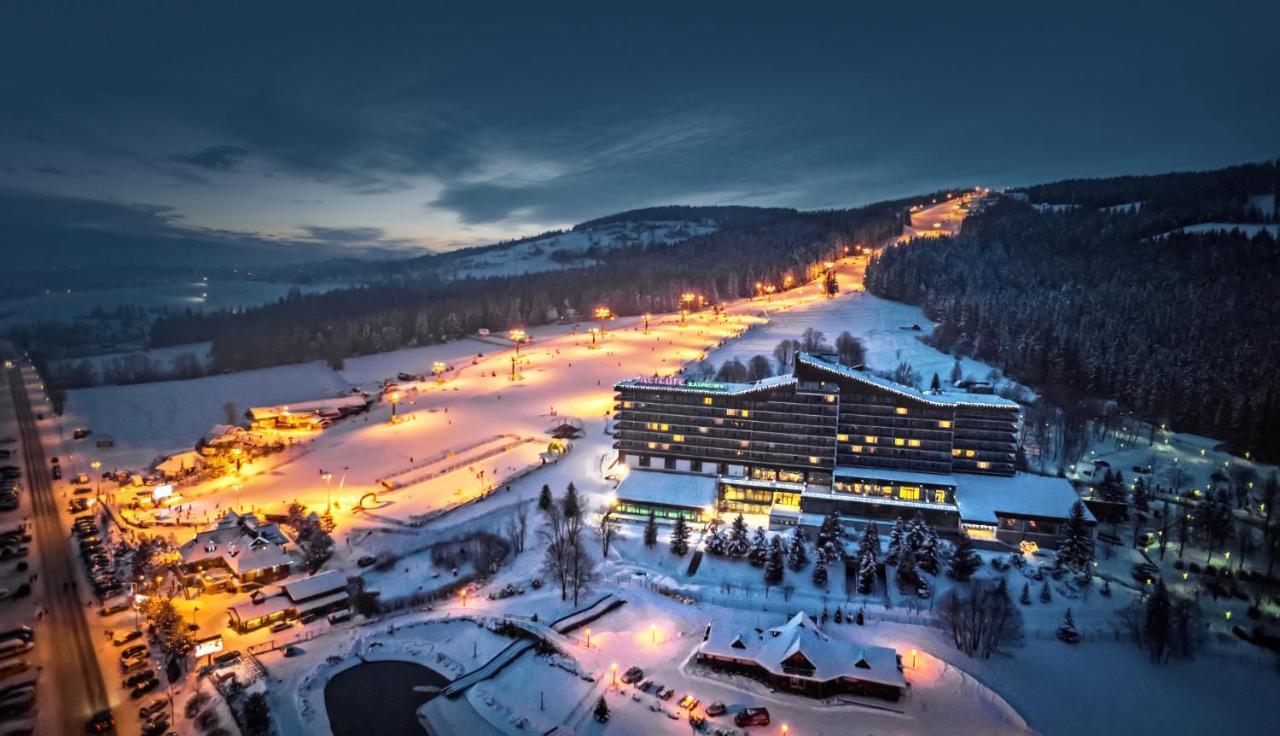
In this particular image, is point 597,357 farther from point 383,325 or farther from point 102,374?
point 102,374

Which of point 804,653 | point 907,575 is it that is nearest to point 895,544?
point 907,575

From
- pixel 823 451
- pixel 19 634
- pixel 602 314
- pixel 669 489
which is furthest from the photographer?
pixel 602 314

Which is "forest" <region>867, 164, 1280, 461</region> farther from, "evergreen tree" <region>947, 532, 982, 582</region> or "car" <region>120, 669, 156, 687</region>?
"car" <region>120, 669, 156, 687</region>

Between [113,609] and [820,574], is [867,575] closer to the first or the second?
[820,574]

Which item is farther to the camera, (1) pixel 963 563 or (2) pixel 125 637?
(1) pixel 963 563

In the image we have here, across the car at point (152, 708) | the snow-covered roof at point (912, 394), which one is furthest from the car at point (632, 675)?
the snow-covered roof at point (912, 394)

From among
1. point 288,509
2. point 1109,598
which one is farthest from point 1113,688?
point 288,509
